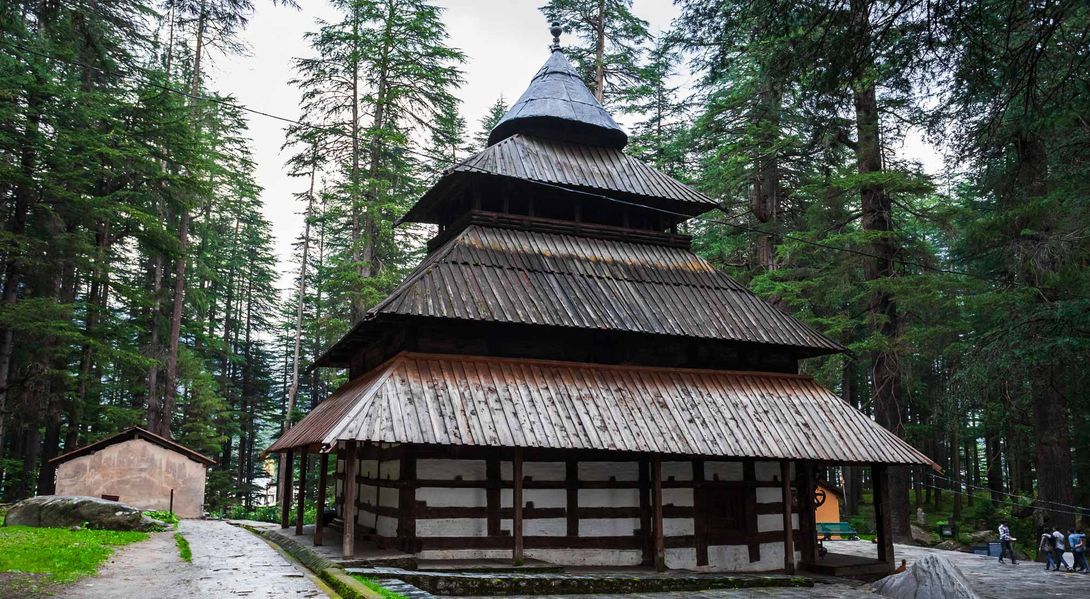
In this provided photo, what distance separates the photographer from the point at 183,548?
15953 mm

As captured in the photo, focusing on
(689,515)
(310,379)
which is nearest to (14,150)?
(689,515)

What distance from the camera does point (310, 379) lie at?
197 feet

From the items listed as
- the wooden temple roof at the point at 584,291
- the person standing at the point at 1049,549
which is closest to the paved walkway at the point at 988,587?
the person standing at the point at 1049,549

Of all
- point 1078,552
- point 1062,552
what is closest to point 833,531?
point 1062,552

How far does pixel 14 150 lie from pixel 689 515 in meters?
28.6

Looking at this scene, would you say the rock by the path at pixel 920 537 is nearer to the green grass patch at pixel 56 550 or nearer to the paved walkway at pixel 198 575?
the paved walkway at pixel 198 575

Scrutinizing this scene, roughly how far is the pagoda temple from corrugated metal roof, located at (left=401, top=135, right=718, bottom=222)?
88 millimetres

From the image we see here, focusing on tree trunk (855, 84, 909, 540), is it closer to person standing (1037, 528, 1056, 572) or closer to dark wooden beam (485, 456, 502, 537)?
person standing (1037, 528, 1056, 572)

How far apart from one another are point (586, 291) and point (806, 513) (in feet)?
23.9

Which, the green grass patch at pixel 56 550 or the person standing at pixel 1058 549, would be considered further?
the person standing at pixel 1058 549

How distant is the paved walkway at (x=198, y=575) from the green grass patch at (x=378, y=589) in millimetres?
639

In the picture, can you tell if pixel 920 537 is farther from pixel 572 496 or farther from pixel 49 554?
pixel 49 554

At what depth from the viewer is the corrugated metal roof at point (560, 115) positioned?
2044cm

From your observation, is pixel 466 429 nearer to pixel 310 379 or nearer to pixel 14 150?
pixel 14 150
